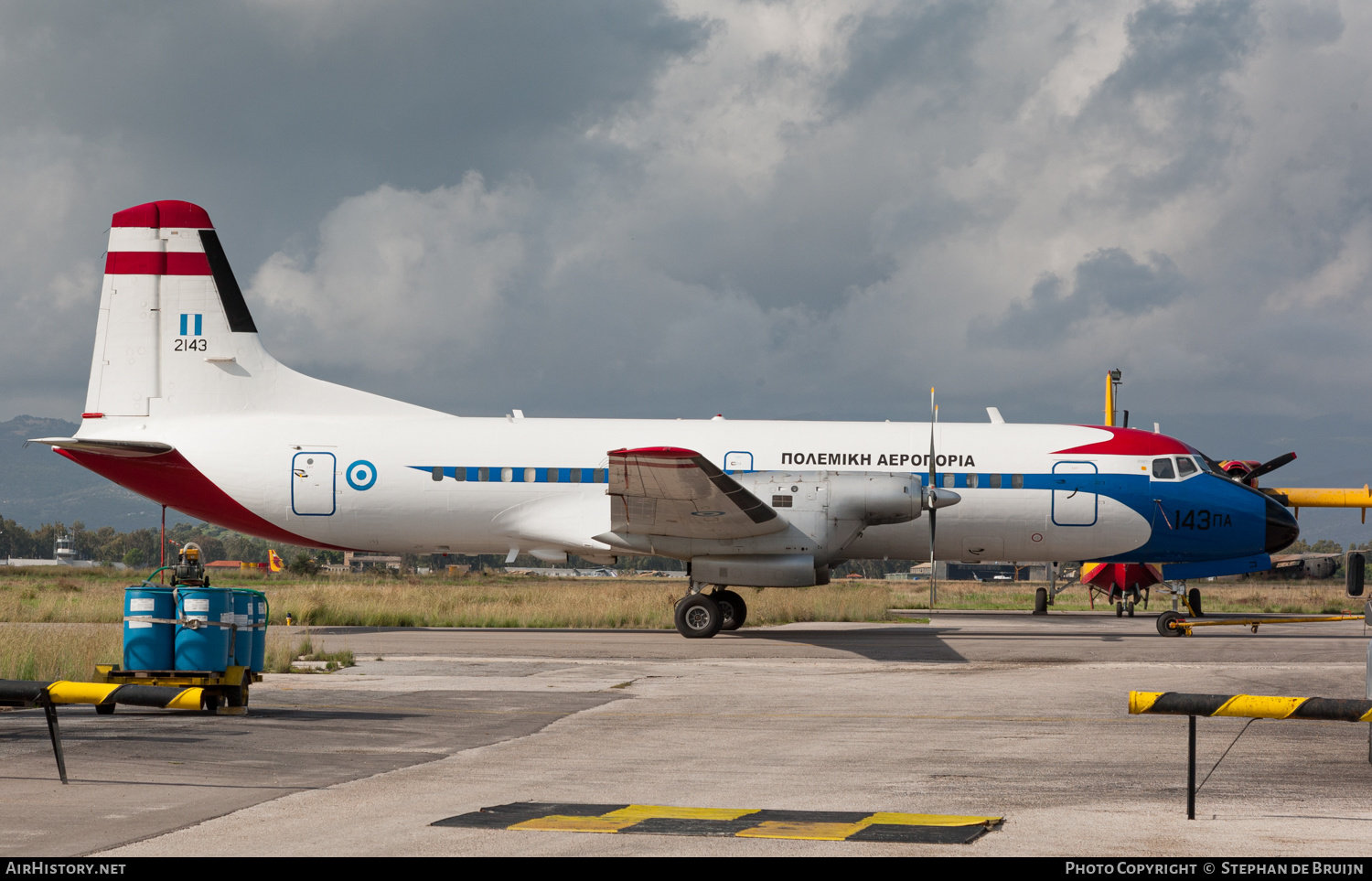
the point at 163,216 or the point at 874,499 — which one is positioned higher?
the point at 163,216

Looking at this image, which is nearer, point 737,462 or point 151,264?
point 737,462

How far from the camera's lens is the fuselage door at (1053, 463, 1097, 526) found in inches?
924

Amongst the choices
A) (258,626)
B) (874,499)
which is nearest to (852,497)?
(874,499)

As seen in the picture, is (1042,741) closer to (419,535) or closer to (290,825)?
(290,825)

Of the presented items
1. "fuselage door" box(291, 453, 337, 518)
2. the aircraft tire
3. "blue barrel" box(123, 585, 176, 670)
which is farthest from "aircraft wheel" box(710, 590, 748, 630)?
"blue barrel" box(123, 585, 176, 670)

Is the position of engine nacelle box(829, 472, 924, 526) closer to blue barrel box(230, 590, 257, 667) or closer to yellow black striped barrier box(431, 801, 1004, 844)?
blue barrel box(230, 590, 257, 667)

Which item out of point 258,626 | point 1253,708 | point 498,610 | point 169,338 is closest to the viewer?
point 1253,708

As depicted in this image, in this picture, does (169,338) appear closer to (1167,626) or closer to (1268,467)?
(1167,626)

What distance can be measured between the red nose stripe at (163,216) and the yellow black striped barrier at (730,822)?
65.8ft

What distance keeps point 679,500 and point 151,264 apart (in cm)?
1190

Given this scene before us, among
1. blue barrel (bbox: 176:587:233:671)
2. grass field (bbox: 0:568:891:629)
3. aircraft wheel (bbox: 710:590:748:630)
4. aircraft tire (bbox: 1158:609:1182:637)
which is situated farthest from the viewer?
grass field (bbox: 0:568:891:629)

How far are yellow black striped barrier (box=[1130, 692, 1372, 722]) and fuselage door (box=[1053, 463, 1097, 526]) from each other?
16.5 metres

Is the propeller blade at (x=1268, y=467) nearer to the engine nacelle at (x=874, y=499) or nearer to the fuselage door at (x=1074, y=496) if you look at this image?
the fuselage door at (x=1074, y=496)

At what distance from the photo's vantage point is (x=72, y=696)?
791cm
